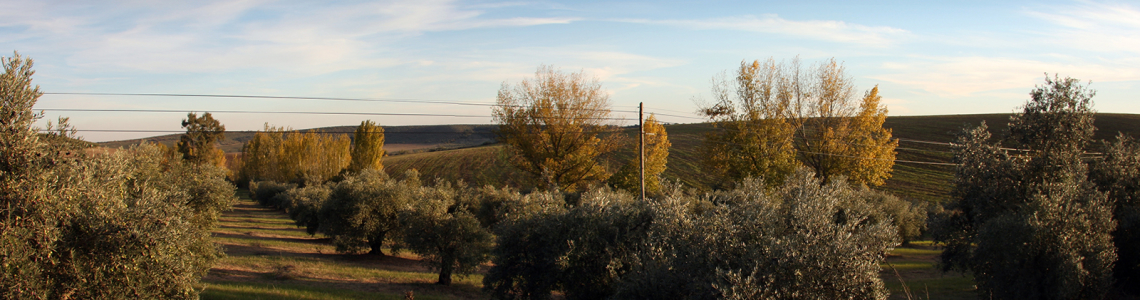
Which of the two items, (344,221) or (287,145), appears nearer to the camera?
(344,221)

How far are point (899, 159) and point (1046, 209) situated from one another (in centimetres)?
5728

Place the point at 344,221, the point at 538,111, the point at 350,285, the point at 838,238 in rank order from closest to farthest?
the point at 838,238
the point at 350,285
the point at 344,221
the point at 538,111

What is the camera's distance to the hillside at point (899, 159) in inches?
2242

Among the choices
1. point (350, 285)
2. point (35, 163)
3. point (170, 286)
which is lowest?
point (350, 285)

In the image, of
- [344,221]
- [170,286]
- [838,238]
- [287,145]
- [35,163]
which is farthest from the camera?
[287,145]

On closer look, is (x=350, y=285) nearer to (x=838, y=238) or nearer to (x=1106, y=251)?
(x=838, y=238)

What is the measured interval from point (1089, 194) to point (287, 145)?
85935 mm

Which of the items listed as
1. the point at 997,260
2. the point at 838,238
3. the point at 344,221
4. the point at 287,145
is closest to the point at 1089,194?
the point at 997,260

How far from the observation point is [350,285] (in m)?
21.5

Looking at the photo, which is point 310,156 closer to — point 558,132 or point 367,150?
point 367,150

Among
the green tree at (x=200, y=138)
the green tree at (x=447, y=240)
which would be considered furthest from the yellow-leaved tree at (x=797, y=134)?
the green tree at (x=200, y=138)

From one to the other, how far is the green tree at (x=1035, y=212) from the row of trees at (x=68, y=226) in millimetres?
21755

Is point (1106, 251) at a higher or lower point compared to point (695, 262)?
lower

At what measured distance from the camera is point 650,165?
4612 cm
